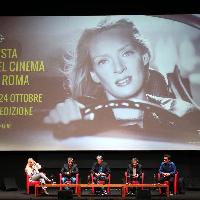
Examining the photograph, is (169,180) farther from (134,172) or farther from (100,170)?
(100,170)

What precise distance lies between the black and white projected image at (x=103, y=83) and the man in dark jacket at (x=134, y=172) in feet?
1.52

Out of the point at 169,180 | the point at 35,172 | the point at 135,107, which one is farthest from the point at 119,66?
the point at 35,172

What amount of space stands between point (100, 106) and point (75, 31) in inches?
66.3

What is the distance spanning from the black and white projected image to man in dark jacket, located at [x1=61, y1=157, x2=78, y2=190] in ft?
1.53

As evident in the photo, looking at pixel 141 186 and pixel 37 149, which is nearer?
pixel 141 186

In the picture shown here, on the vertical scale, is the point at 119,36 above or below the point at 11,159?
above

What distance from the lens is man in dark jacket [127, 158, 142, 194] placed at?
1092cm

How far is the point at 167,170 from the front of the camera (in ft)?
35.7

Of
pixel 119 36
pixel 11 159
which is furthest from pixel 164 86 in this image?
pixel 11 159

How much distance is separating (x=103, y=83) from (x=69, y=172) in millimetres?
1994

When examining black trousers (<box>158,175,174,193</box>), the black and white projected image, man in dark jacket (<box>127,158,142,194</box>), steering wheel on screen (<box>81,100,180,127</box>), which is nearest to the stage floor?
black trousers (<box>158,175,174,193</box>)

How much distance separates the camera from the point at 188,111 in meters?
11.3

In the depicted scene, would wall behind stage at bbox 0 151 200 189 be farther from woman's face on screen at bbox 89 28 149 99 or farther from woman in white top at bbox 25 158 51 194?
woman's face on screen at bbox 89 28 149 99
